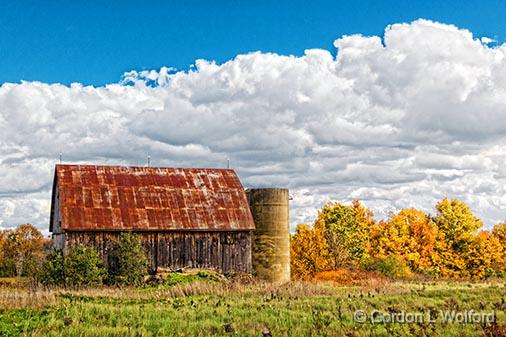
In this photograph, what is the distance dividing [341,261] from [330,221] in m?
9.65

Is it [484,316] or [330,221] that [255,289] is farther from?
[330,221]

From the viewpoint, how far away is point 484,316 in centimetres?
1770

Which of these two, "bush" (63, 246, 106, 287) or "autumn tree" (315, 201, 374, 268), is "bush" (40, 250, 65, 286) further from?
"autumn tree" (315, 201, 374, 268)

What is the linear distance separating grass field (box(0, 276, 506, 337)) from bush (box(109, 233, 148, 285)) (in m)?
5.39

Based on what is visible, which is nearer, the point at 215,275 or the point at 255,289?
the point at 255,289

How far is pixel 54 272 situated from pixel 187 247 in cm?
692

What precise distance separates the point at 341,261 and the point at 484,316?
1436 inches

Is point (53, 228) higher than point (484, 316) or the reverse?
higher

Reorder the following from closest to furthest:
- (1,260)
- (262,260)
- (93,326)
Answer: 1. (93,326)
2. (262,260)
3. (1,260)

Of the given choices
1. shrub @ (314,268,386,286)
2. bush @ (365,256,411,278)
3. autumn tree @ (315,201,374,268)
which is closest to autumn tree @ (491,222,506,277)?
autumn tree @ (315,201,374,268)

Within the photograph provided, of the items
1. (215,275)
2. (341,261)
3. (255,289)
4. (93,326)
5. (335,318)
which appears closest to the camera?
(93,326)

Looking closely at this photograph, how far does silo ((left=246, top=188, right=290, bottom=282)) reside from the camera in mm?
35688

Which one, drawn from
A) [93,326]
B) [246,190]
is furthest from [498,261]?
[93,326]

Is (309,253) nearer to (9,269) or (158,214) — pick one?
(9,269)
